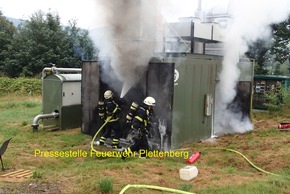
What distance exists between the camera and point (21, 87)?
21.8 metres

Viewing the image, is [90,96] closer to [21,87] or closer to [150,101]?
[150,101]

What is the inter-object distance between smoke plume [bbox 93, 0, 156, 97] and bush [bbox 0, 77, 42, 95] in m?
14.8

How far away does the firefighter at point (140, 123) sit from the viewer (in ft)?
24.3

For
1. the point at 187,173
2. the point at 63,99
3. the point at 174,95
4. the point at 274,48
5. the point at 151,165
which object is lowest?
the point at 151,165

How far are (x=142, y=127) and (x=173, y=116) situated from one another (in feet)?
3.09

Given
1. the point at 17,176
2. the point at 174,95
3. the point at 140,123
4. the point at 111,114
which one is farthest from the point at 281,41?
the point at 17,176

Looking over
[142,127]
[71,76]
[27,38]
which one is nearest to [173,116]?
[142,127]

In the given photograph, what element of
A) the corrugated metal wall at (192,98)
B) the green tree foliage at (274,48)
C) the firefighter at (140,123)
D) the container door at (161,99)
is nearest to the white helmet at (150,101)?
the firefighter at (140,123)

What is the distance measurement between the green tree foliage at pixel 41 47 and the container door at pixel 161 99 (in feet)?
50.8

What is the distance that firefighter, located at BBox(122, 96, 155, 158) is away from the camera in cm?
741

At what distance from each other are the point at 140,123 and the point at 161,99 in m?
0.96

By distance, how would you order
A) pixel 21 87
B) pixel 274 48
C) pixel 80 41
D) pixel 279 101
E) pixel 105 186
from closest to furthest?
pixel 105 186, pixel 279 101, pixel 274 48, pixel 21 87, pixel 80 41

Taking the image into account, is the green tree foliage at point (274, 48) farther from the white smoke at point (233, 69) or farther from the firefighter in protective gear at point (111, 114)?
the firefighter in protective gear at point (111, 114)

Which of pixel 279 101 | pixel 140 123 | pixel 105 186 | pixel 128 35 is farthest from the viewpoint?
pixel 279 101
